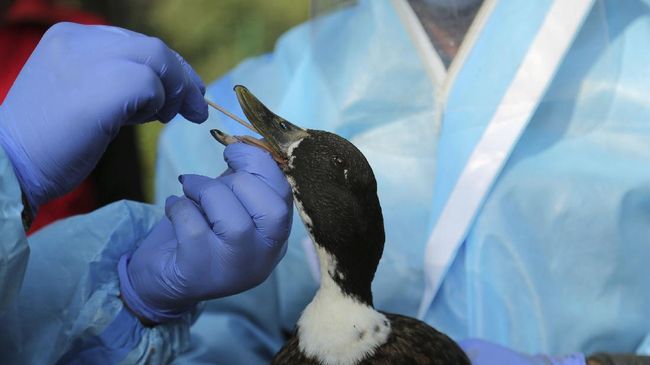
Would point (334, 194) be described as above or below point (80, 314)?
above

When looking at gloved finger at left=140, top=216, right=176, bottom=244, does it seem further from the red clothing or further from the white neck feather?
the red clothing

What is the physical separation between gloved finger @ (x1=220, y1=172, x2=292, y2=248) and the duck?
0.03 m

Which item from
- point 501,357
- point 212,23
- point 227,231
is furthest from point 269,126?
point 212,23

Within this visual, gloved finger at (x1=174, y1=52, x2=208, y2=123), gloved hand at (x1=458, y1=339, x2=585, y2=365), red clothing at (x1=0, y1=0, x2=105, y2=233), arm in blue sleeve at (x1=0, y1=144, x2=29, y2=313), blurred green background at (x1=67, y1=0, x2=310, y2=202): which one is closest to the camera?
arm in blue sleeve at (x1=0, y1=144, x2=29, y2=313)

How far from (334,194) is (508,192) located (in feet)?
1.57

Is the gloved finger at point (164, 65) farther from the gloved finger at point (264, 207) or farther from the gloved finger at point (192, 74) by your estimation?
the gloved finger at point (264, 207)

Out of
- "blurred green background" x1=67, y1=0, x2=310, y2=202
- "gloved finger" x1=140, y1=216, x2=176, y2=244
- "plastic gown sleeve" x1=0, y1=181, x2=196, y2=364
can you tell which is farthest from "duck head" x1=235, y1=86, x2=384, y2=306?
"blurred green background" x1=67, y1=0, x2=310, y2=202

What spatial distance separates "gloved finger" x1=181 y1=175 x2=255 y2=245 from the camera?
105 cm

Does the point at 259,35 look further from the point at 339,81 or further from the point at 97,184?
the point at 339,81

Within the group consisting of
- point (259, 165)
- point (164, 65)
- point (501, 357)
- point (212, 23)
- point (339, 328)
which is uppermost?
point (164, 65)

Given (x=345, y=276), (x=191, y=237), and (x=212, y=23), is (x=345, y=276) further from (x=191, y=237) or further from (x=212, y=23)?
(x=212, y=23)

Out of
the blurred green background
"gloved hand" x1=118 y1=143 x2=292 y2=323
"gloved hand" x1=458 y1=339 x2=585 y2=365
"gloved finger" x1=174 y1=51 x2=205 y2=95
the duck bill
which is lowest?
the blurred green background

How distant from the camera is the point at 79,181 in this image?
1123 millimetres

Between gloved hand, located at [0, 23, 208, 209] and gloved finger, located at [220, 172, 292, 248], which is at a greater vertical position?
gloved hand, located at [0, 23, 208, 209]
